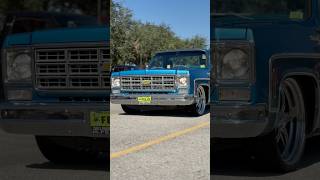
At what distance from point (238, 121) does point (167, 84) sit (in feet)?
1.40

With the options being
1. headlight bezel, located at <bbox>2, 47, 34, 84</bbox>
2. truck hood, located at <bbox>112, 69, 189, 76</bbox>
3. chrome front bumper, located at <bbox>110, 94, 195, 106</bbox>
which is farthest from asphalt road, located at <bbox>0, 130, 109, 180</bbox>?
truck hood, located at <bbox>112, 69, 189, 76</bbox>

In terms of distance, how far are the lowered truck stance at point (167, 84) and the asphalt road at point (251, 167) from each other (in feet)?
0.95

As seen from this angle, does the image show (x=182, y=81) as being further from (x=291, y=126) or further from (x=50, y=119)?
(x=291, y=126)

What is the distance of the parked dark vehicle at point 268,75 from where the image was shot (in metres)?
2.33

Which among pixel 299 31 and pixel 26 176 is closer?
pixel 26 176

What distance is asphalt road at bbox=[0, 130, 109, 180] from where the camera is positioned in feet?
9.05

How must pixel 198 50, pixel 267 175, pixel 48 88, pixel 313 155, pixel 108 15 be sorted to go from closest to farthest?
pixel 198 50
pixel 108 15
pixel 48 88
pixel 267 175
pixel 313 155

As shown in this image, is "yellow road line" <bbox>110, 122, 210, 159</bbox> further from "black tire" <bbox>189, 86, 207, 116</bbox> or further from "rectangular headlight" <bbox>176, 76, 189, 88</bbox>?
"rectangular headlight" <bbox>176, 76, 189, 88</bbox>

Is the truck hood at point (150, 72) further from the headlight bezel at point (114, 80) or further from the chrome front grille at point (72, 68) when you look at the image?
the chrome front grille at point (72, 68)

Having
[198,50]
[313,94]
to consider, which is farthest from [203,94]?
[313,94]

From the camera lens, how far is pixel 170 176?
2385 mm

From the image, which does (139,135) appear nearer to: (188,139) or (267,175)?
(188,139)

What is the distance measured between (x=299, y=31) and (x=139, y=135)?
→ 4.30 feet

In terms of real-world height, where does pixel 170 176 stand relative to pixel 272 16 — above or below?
below
